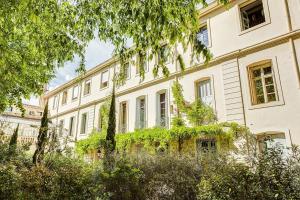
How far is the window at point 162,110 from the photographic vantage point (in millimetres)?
14556

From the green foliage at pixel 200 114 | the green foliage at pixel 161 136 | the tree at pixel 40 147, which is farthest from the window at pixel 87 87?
the green foliage at pixel 200 114

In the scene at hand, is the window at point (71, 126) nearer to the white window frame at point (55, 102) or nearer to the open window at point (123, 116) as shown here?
the white window frame at point (55, 102)

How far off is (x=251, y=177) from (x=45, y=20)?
17.4 ft

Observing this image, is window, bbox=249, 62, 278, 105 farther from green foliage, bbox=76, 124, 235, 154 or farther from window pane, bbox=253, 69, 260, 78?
green foliage, bbox=76, 124, 235, 154

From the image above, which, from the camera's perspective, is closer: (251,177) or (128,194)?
(251,177)

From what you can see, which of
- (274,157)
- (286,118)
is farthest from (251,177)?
(286,118)

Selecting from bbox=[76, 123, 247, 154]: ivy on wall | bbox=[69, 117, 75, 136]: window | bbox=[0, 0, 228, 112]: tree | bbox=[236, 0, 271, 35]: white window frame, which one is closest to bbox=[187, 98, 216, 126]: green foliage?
bbox=[76, 123, 247, 154]: ivy on wall

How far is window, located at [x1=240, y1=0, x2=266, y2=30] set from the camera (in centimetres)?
1186

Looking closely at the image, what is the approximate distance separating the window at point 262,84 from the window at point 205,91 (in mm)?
2265

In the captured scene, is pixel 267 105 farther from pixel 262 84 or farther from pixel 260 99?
pixel 262 84

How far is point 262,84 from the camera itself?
1084 cm

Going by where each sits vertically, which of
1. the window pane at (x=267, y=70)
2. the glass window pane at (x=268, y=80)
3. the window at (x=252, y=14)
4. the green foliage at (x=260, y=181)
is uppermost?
the window at (x=252, y=14)

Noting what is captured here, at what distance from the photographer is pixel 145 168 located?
7.20 metres

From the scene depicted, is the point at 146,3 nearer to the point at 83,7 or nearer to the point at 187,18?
the point at 187,18
